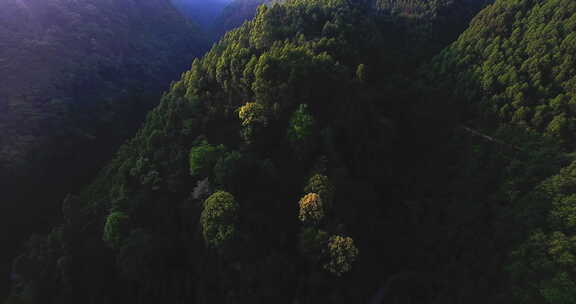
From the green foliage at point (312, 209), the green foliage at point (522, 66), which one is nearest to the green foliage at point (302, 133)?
the green foliage at point (312, 209)

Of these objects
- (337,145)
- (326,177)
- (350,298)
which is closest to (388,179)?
(337,145)

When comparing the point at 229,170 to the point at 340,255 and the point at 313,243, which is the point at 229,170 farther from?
the point at 340,255

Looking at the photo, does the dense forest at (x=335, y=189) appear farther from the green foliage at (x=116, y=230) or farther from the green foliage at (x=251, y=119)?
the green foliage at (x=251, y=119)

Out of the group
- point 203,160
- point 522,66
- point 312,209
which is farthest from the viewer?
point 522,66

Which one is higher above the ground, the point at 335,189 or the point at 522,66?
the point at 522,66

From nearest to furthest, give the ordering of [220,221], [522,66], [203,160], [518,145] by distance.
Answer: [220,221] → [203,160] → [518,145] → [522,66]

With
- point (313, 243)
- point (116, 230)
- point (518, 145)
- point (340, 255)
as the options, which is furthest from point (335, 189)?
point (518, 145)
